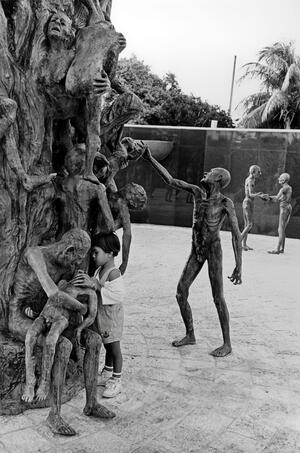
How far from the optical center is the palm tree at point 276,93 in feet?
84.1

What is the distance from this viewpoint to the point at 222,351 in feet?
18.6

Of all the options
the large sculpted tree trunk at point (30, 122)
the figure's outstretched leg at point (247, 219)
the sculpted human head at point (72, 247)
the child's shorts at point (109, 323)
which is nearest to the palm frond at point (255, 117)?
the figure's outstretched leg at point (247, 219)

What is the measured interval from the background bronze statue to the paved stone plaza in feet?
1.70

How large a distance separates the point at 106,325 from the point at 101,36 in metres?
2.37

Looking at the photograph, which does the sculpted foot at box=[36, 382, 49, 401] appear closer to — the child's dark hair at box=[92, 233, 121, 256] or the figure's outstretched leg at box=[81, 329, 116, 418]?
the figure's outstretched leg at box=[81, 329, 116, 418]

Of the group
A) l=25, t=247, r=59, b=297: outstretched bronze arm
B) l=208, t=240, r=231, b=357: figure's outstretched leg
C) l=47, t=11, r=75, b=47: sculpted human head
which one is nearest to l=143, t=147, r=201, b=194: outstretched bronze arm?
l=208, t=240, r=231, b=357: figure's outstretched leg

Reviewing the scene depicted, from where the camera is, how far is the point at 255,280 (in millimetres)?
9664

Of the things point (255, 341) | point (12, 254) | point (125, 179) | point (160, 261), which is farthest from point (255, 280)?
point (125, 179)

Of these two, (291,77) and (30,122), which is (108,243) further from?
(291,77)

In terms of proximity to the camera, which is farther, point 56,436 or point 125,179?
point 125,179

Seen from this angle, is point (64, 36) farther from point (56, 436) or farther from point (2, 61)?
point (56, 436)

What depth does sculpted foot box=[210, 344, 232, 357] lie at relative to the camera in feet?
18.5

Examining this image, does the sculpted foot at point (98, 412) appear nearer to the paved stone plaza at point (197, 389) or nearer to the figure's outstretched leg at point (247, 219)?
the paved stone plaza at point (197, 389)

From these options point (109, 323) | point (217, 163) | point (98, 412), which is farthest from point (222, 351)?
point (217, 163)
